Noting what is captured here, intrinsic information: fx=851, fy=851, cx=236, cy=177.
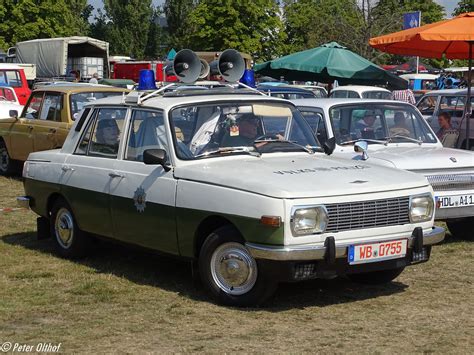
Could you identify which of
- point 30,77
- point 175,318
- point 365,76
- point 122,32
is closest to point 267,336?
point 175,318

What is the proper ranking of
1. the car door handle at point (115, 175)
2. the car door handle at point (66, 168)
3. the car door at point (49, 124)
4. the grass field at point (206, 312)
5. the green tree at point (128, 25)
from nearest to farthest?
the grass field at point (206, 312)
the car door handle at point (115, 175)
the car door handle at point (66, 168)
the car door at point (49, 124)
the green tree at point (128, 25)

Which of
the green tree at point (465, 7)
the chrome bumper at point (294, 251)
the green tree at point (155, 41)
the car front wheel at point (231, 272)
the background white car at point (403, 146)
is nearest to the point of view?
the chrome bumper at point (294, 251)

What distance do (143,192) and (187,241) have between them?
0.68m

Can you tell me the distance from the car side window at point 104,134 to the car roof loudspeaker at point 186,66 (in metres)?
0.84

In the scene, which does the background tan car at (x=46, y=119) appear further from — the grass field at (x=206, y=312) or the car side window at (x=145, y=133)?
the car side window at (x=145, y=133)

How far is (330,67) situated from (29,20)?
1581 inches

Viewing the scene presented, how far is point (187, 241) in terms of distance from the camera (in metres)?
6.90

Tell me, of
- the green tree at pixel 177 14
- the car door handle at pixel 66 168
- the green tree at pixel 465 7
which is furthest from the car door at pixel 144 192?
the green tree at pixel 177 14

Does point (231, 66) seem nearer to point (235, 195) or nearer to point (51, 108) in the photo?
point (235, 195)

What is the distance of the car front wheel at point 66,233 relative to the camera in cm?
841

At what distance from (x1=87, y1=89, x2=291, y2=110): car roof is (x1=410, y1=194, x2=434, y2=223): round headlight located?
176cm

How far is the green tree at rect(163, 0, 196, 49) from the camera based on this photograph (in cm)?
6594

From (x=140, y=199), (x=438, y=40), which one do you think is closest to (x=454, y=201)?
(x=140, y=199)

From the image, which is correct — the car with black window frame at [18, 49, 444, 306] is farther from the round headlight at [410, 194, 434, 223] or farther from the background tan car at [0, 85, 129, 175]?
the background tan car at [0, 85, 129, 175]
